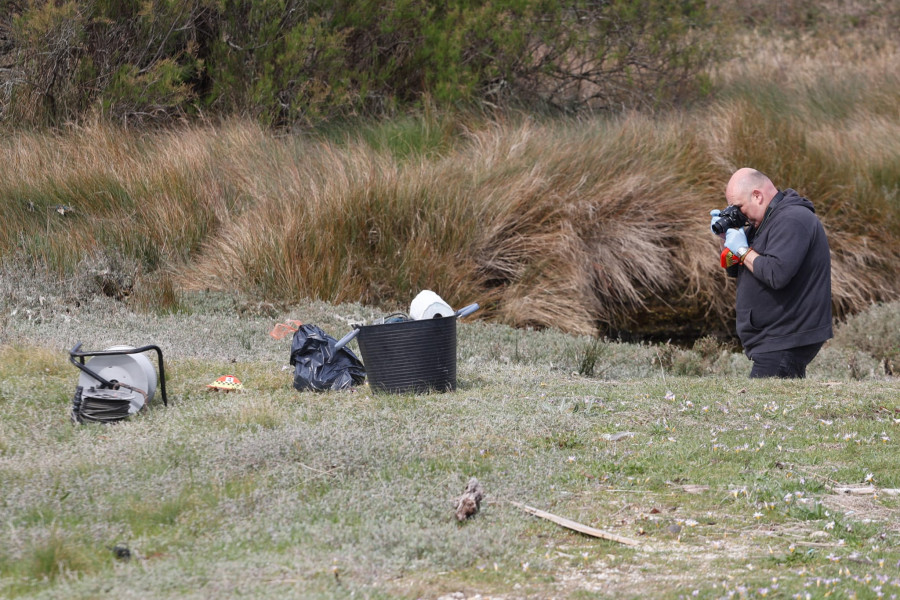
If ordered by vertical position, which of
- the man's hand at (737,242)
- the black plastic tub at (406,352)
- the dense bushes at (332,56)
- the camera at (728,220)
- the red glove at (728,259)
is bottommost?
the black plastic tub at (406,352)

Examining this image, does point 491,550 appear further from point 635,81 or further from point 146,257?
point 635,81

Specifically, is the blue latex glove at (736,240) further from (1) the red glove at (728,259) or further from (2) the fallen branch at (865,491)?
(2) the fallen branch at (865,491)

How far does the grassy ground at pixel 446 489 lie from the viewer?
3234 millimetres

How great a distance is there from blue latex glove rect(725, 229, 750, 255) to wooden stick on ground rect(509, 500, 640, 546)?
10.8 feet

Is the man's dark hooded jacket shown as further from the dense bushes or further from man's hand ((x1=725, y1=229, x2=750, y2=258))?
the dense bushes

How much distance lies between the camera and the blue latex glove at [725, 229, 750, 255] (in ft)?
21.3

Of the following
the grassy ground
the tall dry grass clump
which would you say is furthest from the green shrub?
the grassy ground

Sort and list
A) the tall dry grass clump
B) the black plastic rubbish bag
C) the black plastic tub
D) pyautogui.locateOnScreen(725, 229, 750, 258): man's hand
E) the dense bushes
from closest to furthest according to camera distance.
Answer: the black plastic tub
the black plastic rubbish bag
pyautogui.locateOnScreen(725, 229, 750, 258): man's hand
the tall dry grass clump
the dense bushes

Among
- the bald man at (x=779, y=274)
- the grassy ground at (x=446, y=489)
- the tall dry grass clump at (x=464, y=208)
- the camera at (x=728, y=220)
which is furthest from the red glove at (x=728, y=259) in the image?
the tall dry grass clump at (x=464, y=208)

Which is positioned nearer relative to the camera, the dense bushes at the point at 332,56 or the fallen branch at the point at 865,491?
the fallen branch at the point at 865,491

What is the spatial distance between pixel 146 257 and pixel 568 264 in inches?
163

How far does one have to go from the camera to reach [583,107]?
14008mm

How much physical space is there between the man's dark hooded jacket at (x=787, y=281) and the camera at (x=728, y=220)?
15cm

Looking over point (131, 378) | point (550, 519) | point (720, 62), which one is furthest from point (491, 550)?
point (720, 62)
